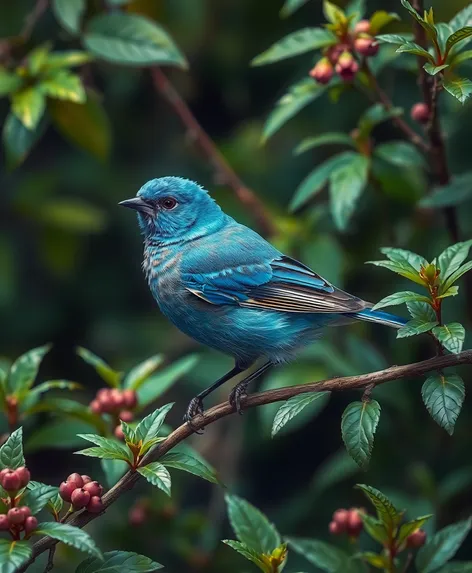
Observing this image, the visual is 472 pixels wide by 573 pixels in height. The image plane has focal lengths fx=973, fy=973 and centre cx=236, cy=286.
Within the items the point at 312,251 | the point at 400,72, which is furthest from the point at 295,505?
the point at 400,72

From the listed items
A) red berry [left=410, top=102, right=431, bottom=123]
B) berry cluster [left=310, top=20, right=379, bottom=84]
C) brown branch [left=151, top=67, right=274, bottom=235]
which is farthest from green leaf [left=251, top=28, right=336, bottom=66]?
brown branch [left=151, top=67, right=274, bottom=235]

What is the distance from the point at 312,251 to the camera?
4832 millimetres

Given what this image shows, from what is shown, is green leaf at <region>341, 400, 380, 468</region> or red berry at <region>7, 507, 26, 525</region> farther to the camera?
green leaf at <region>341, 400, 380, 468</region>

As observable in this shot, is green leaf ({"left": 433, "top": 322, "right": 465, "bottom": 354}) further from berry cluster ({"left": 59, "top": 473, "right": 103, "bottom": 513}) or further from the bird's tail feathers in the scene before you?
berry cluster ({"left": 59, "top": 473, "right": 103, "bottom": 513})

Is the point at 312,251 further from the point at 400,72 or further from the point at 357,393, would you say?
the point at 400,72

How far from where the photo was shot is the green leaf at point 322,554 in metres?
3.28

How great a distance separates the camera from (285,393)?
2943mm

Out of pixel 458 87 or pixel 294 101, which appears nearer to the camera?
pixel 458 87

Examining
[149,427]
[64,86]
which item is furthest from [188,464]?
[64,86]

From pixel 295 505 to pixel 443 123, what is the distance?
2.12 meters

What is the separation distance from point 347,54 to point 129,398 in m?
1.54

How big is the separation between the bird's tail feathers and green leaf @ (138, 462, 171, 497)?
1.26 metres

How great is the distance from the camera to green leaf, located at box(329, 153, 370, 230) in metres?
3.87

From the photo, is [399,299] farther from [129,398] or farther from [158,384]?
[158,384]
